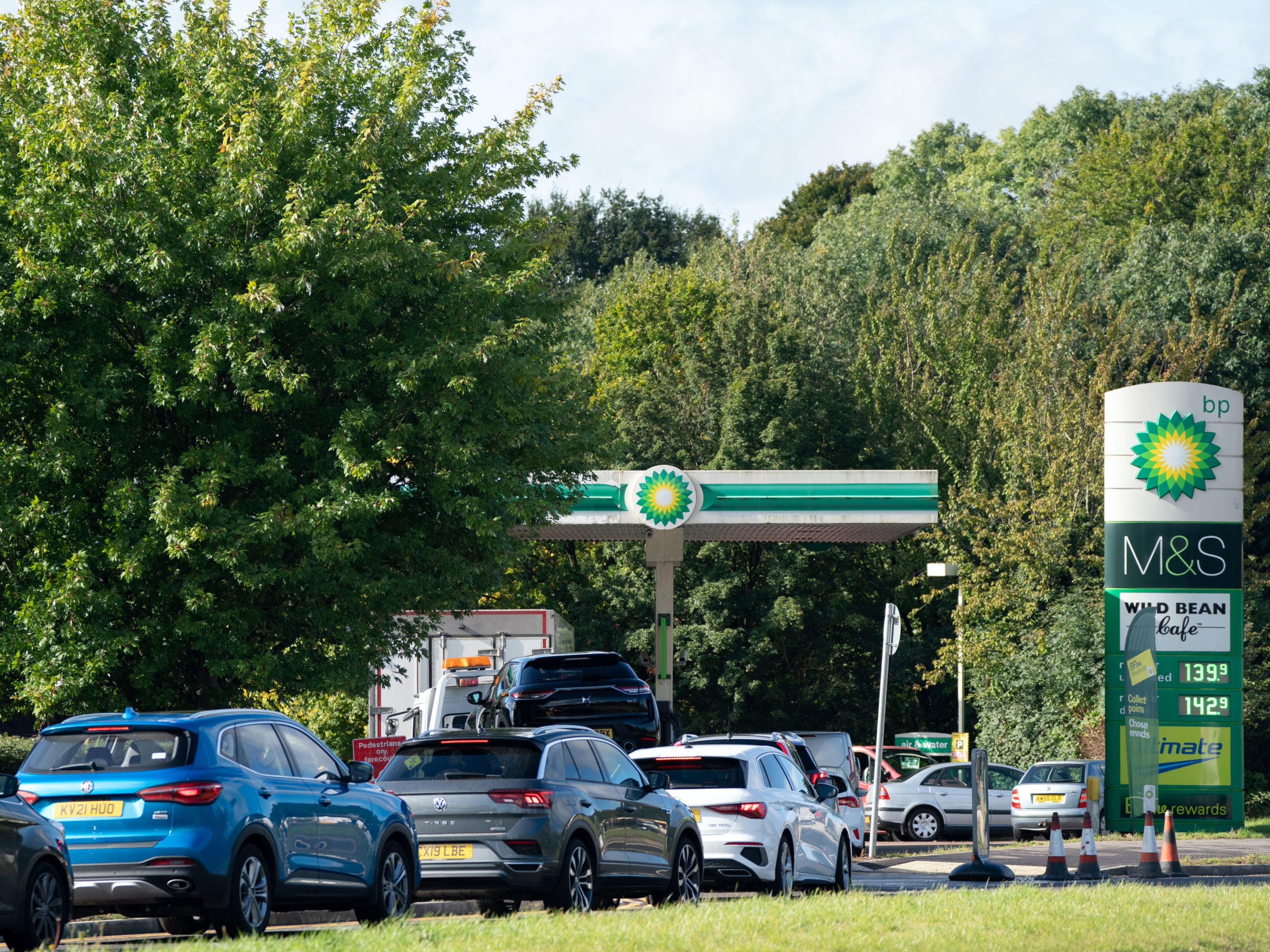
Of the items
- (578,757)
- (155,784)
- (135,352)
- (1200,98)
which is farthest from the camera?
(1200,98)

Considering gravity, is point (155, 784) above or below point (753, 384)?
below

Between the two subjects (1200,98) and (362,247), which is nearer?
(362,247)

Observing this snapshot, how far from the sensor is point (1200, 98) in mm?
→ 62156

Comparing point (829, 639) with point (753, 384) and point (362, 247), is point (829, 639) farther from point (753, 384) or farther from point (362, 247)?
point (362, 247)

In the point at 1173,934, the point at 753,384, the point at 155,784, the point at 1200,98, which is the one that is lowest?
the point at 1173,934

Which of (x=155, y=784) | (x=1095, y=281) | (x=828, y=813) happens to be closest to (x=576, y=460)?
(x=828, y=813)

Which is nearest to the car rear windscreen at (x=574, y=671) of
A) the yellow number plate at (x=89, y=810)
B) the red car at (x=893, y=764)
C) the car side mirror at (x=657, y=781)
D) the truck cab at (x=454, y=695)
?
the truck cab at (x=454, y=695)

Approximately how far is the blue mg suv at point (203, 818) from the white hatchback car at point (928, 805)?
1843cm

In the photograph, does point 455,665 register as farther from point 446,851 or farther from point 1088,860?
point 446,851

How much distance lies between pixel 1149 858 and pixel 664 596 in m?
15.4

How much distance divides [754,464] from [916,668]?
6.70 metres

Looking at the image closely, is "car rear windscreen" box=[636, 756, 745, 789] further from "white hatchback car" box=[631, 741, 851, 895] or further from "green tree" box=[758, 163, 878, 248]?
"green tree" box=[758, 163, 878, 248]

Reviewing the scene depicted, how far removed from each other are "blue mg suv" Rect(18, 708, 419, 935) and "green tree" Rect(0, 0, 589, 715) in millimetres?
4923

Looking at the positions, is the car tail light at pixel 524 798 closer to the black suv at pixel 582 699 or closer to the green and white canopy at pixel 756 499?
the black suv at pixel 582 699
